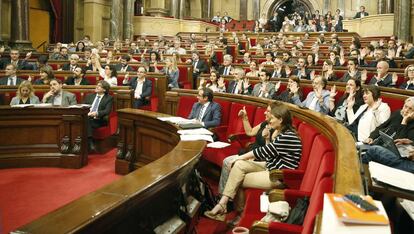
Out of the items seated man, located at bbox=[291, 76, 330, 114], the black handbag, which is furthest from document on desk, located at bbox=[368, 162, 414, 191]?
seated man, located at bbox=[291, 76, 330, 114]

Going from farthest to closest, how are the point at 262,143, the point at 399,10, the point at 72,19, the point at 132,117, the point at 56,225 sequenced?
1. the point at 72,19
2. the point at 399,10
3. the point at 132,117
4. the point at 262,143
5. the point at 56,225

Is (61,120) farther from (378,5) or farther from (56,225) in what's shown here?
(378,5)

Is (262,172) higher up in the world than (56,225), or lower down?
lower down

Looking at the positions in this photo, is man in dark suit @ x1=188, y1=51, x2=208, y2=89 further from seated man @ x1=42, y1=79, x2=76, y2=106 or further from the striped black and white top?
the striped black and white top

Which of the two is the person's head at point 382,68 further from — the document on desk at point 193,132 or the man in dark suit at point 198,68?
the man in dark suit at point 198,68

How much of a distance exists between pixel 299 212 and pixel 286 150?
102 cm

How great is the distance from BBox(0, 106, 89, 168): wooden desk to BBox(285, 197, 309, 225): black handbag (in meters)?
3.39

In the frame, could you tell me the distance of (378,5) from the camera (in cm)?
1925

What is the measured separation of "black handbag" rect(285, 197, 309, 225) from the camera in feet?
7.32

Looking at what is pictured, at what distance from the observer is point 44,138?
5160 millimetres

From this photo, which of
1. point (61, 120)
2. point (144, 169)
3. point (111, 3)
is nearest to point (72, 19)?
point (111, 3)

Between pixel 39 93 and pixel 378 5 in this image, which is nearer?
pixel 39 93

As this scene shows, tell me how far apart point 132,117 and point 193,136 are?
66.5 inches

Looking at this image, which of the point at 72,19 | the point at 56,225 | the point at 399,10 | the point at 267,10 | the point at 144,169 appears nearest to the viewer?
the point at 56,225
